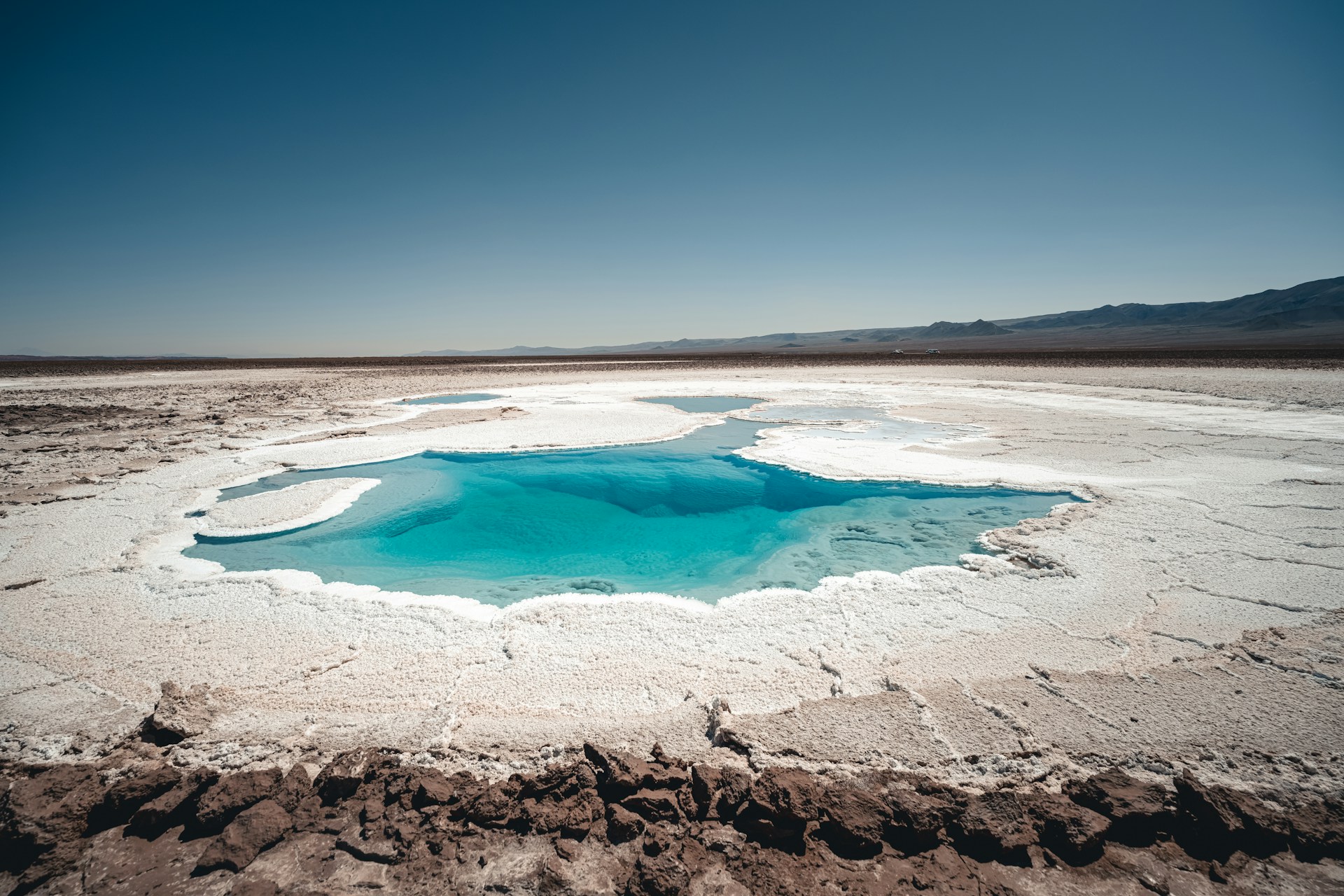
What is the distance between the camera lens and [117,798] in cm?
213

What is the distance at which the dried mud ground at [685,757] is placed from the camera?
76.1 inches

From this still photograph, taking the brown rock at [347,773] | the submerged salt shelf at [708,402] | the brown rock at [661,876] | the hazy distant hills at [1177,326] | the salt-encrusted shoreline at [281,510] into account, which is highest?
the hazy distant hills at [1177,326]

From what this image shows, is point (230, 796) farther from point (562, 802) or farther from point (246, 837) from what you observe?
point (562, 802)

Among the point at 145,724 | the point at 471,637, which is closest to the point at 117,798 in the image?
the point at 145,724

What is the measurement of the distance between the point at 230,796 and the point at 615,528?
14.8 ft

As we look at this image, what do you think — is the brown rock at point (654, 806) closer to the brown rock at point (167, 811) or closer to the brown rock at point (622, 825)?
the brown rock at point (622, 825)

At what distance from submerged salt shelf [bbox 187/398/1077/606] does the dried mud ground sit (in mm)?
1013

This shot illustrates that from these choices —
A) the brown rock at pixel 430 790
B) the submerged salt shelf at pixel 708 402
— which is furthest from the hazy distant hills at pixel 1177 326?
the brown rock at pixel 430 790

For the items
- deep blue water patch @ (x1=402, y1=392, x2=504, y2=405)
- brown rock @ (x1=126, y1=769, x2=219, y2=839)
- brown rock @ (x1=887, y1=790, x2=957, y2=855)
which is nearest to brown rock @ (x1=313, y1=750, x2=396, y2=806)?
brown rock @ (x1=126, y1=769, x2=219, y2=839)

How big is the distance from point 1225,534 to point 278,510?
9.08m

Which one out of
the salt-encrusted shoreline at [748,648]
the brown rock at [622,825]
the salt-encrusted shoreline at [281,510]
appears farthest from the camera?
the salt-encrusted shoreline at [281,510]

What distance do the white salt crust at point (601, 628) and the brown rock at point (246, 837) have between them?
0.42 metres

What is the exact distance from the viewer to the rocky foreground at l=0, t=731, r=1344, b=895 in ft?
6.16

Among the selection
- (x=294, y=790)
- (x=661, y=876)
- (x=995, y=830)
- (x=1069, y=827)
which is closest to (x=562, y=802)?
(x=661, y=876)
